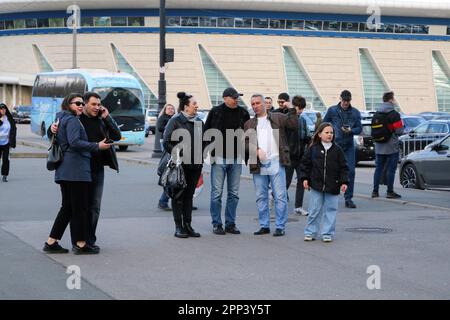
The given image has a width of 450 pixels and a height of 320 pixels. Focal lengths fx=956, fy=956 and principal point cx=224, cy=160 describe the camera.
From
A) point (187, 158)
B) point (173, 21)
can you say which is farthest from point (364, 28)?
point (187, 158)

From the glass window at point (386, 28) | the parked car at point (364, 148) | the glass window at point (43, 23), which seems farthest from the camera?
Result: the glass window at point (386, 28)

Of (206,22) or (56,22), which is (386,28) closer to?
(206,22)

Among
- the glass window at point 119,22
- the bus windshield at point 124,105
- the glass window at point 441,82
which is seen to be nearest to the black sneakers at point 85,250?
the bus windshield at point 124,105

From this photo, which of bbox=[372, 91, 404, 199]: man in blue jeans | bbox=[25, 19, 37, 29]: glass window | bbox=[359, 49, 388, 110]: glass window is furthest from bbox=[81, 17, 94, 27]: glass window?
bbox=[372, 91, 404, 199]: man in blue jeans

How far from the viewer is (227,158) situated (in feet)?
39.4

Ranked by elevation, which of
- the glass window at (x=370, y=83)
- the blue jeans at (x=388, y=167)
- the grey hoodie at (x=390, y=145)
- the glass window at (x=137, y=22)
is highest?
the glass window at (x=137, y=22)

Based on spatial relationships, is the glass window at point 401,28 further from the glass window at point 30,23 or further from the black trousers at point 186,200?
the black trousers at point 186,200

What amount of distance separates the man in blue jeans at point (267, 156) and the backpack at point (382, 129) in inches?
188

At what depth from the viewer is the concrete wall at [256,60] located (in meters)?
73.0

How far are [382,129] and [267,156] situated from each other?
200 inches

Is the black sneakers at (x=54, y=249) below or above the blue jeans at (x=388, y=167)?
below
